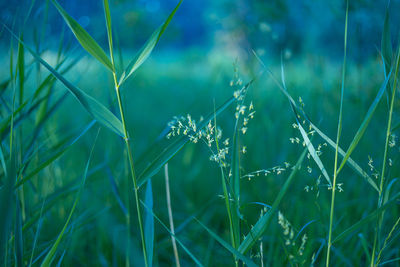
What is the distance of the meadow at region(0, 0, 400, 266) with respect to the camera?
47cm

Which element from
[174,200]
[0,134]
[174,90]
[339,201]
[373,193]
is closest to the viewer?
[0,134]

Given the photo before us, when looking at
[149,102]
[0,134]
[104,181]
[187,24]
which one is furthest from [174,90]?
[187,24]

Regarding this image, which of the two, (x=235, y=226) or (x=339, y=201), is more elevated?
(x=235, y=226)

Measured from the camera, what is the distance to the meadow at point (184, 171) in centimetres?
47

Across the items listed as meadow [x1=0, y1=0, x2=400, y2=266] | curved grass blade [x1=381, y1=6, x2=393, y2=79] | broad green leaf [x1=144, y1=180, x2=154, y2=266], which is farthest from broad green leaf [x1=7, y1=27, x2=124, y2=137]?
curved grass blade [x1=381, y1=6, x2=393, y2=79]

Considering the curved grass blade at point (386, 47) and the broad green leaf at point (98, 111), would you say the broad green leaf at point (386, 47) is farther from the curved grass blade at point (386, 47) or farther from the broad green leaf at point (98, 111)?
the broad green leaf at point (98, 111)

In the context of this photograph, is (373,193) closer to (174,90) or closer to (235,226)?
(235,226)

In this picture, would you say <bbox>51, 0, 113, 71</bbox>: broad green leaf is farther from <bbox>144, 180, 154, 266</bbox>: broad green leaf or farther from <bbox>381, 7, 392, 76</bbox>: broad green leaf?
<bbox>381, 7, 392, 76</bbox>: broad green leaf

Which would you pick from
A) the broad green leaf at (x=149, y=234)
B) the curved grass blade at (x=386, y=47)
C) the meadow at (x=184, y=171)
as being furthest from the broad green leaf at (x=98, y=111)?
the curved grass blade at (x=386, y=47)

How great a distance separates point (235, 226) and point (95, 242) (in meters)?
0.66

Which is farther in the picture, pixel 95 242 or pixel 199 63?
pixel 199 63

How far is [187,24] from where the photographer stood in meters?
17.6

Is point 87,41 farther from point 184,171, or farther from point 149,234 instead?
point 184,171

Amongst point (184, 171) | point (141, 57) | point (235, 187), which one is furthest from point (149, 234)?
point (184, 171)
